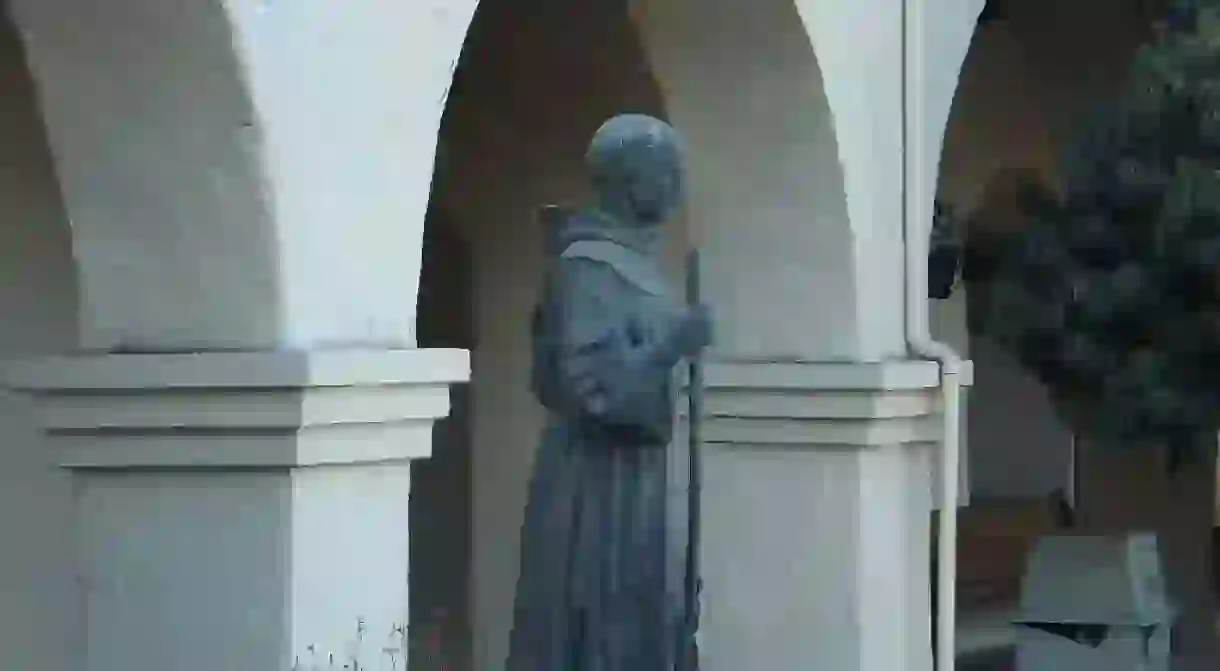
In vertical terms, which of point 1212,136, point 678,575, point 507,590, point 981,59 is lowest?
point 507,590

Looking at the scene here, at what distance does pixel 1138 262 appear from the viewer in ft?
26.9

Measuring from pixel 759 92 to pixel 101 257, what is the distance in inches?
114

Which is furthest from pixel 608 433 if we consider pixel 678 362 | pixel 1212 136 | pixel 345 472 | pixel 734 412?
pixel 1212 136

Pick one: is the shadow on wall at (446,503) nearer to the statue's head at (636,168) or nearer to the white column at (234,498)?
the white column at (234,498)

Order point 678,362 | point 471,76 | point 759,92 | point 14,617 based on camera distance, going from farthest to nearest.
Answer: point 471,76 < point 759,92 < point 14,617 < point 678,362

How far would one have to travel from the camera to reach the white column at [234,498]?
4961 millimetres

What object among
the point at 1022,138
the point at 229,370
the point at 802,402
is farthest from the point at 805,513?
the point at 1022,138

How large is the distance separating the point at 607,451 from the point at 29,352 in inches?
112

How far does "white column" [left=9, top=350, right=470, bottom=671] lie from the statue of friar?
2.27 ft

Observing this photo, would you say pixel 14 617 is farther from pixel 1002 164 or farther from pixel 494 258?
pixel 1002 164

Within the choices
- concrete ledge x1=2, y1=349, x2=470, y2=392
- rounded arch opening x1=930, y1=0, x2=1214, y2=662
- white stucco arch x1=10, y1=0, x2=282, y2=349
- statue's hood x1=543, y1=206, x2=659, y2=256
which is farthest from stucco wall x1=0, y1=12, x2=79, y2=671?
rounded arch opening x1=930, y1=0, x2=1214, y2=662

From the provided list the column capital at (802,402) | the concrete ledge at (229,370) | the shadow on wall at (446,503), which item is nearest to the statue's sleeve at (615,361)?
the concrete ledge at (229,370)

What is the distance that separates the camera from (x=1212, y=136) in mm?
7746

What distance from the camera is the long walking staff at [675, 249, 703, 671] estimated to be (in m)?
4.45
